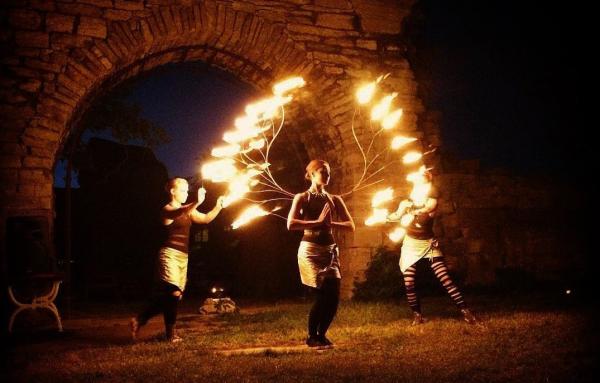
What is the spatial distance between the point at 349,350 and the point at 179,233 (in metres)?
2.18

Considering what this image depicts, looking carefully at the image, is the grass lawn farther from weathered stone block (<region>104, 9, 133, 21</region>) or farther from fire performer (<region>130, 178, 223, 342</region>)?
weathered stone block (<region>104, 9, 133, 21</region>)

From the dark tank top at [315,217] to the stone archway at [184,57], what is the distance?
385 cm

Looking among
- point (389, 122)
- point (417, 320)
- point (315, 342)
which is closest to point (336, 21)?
point (389, 122)

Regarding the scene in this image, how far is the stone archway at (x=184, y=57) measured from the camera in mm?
7148

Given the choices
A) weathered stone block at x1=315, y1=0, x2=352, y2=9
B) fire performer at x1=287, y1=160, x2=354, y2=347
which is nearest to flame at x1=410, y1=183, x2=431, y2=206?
fire performer at x1=287, y1=160, x2=354, y2=347

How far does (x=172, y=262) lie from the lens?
5543 mm

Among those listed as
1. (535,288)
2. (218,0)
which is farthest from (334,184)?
(535,288)

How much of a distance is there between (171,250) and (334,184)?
184 inches

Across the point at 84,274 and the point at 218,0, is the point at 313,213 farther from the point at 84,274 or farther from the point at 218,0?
the point at 84,274

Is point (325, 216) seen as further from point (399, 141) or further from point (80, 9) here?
point (80, 9)

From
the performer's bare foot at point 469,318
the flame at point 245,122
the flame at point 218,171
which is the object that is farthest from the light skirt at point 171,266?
the performer's bare foot at point 469,318

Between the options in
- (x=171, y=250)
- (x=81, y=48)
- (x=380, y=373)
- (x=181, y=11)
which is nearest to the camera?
(x=380, y=373)

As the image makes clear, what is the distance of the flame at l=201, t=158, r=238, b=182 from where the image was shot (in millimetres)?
5632

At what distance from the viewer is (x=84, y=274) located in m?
17.5
